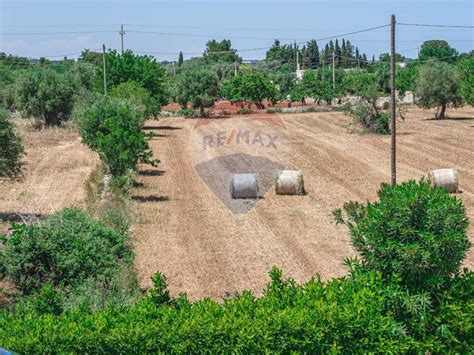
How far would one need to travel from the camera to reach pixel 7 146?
94.1ft

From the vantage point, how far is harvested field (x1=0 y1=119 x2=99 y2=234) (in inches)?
1196

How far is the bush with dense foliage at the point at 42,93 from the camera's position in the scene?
6397cm

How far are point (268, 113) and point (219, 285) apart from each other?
6480 cm

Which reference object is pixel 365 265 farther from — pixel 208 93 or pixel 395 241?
pixel 208 93

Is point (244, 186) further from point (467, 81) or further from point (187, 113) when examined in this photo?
point (187, 113)

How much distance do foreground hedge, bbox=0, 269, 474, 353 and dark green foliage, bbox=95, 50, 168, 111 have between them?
53.6 metres

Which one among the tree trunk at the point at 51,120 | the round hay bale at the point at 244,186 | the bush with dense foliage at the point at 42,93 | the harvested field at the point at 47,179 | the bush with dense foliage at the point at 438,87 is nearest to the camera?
the harvested field at the point at 47,179

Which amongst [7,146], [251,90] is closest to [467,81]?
[251,90]

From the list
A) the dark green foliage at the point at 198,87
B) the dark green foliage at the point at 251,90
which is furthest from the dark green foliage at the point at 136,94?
the dark green foliage at the point at 251,90

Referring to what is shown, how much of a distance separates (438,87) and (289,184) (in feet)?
123

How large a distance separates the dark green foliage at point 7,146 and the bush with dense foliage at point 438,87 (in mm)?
44481

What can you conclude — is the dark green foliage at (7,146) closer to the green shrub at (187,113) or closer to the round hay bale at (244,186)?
the round hay bale at (244,186)

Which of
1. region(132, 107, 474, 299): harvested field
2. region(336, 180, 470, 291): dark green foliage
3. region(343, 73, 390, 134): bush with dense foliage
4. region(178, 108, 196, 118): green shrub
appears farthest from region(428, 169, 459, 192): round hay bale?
region(178, 108, 196, 118): green shrub

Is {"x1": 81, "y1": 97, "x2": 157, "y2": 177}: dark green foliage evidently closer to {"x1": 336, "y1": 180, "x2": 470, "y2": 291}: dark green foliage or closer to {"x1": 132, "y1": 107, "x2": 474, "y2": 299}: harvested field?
{"x1": 132, "y1": 107, "x2": 474, "y2": 299}: harvested field
